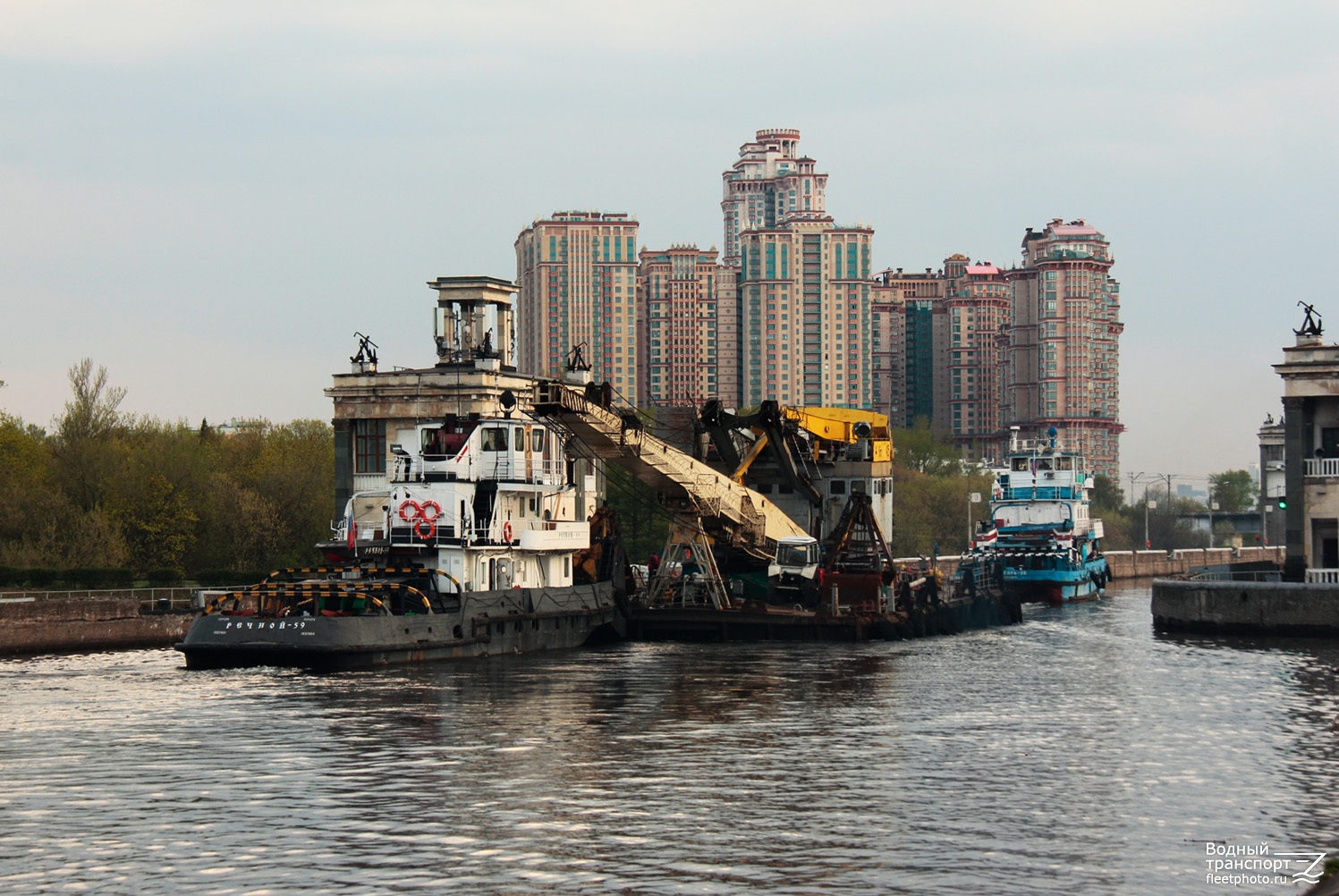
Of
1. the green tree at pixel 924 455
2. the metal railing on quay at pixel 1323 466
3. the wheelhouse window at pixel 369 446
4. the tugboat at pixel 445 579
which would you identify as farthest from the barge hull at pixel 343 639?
the green tree at pixel 924 455

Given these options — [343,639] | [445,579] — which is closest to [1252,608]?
[445,579]

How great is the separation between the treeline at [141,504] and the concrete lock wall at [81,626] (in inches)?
246

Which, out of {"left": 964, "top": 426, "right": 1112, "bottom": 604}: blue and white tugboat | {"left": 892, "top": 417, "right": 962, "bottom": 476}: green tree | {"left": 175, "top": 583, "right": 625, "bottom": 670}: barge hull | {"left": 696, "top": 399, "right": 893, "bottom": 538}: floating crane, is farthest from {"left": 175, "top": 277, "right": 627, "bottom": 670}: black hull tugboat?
{"left": 892, "top": 417, "right": 962, "bottom": 476}: green tree

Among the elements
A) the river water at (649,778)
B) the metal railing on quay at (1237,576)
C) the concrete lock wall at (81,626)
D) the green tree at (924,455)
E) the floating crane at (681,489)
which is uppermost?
the green tree at (924,455)

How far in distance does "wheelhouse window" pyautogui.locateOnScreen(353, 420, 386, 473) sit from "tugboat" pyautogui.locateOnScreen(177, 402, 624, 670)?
995 cm

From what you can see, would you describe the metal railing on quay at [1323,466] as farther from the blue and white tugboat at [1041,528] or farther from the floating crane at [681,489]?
the blue and white tugboat at [1041,528]

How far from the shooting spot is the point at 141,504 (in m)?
73.6

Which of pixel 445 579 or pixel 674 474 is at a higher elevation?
pixel 674 474

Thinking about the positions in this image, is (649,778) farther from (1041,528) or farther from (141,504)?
(1041,528)

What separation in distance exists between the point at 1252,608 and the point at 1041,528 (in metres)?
31.4

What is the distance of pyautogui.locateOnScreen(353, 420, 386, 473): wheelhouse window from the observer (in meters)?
68.7

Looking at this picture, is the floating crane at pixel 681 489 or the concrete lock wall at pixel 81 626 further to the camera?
the floating crane at pixel 681 489

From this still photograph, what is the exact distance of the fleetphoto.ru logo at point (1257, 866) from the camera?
24.8 metres

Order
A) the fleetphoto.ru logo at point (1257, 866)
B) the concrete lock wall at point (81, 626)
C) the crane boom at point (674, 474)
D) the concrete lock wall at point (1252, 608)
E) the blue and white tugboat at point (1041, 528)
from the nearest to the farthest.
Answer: the fleetphoto.ru logo at point (1257, 866), the concrete lock wall at point (81, 626), the crane boom at point (674, 474), the concrete lock wall at point (1252, 608), the blue and white tugboat at point (1041, 528)
